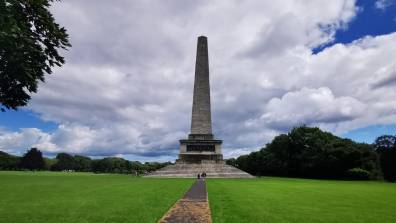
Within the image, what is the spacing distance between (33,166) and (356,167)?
291ft

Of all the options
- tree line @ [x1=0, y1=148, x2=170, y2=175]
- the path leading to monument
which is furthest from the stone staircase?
tree line @ [x1=0, y1=148, x2=170, y2=175]

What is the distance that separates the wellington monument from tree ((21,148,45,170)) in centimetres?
6742

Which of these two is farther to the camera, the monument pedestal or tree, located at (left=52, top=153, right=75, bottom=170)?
tree, located at (left=52, top=153, right=75, bottom=170)

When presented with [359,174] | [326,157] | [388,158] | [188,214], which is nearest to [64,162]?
[326,157]

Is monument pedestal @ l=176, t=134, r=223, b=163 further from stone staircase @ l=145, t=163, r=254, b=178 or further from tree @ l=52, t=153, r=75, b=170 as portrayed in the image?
tree @ l=52, t=153, r=75, b=170

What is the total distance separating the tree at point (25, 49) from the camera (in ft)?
30.8

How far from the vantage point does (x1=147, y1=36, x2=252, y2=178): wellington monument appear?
56.1 m

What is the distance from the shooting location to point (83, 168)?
131 meters

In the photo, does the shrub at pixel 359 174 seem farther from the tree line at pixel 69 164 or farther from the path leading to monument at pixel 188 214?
the tree line at pixel 69 164

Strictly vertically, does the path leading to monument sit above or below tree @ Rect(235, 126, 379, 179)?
below

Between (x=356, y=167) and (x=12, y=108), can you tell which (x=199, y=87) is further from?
(x=12, y=108)

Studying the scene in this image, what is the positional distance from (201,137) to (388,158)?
30498 mm

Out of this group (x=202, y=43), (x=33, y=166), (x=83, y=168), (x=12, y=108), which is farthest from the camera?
(x=83, y=168)

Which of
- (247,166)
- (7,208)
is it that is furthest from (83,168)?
(7,208)
